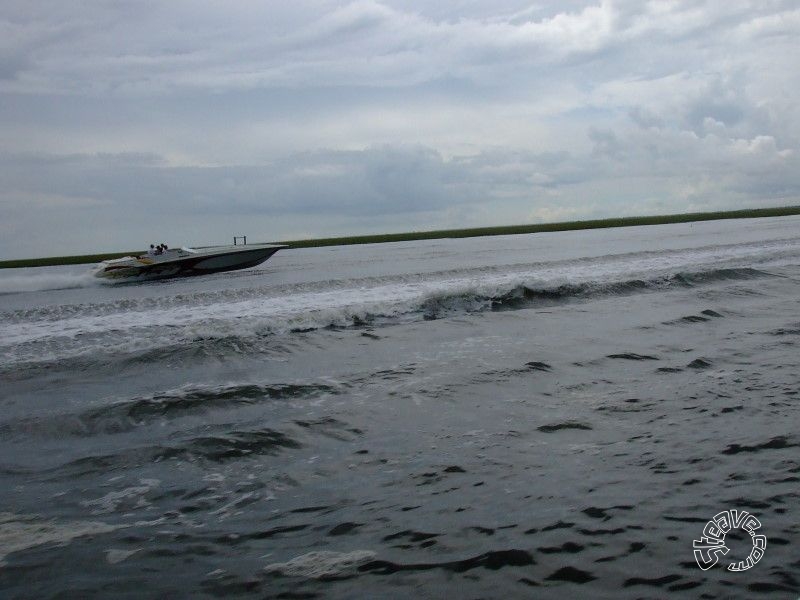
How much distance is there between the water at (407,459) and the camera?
446 cm

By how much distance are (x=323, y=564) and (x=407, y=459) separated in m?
2.19

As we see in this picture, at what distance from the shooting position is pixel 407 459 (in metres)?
6.69

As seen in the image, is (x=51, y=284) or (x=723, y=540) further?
(x=51, y=284)

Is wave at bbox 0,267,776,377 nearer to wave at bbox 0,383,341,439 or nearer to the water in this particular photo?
the water

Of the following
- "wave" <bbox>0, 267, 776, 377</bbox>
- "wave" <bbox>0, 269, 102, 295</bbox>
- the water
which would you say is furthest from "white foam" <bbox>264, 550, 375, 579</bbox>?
"wave" <bbox>0, 269, 102, 295</bbox>

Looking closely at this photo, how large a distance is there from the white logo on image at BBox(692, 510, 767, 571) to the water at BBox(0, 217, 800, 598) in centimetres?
8

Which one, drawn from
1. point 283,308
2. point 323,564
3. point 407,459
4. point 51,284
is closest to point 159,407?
point 407,459

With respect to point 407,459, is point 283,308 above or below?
above

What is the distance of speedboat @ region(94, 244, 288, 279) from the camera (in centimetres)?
3913

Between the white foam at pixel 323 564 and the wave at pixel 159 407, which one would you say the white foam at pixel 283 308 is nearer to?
the wave at pixel 159 407

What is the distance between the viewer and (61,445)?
26.4 feet

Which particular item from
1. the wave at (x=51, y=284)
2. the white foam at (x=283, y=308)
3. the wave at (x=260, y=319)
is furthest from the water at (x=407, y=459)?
the wave at (x=51, y=284)

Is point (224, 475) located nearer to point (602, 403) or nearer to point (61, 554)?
point (61, 554)

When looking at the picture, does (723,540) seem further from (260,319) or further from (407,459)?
(260,319)
